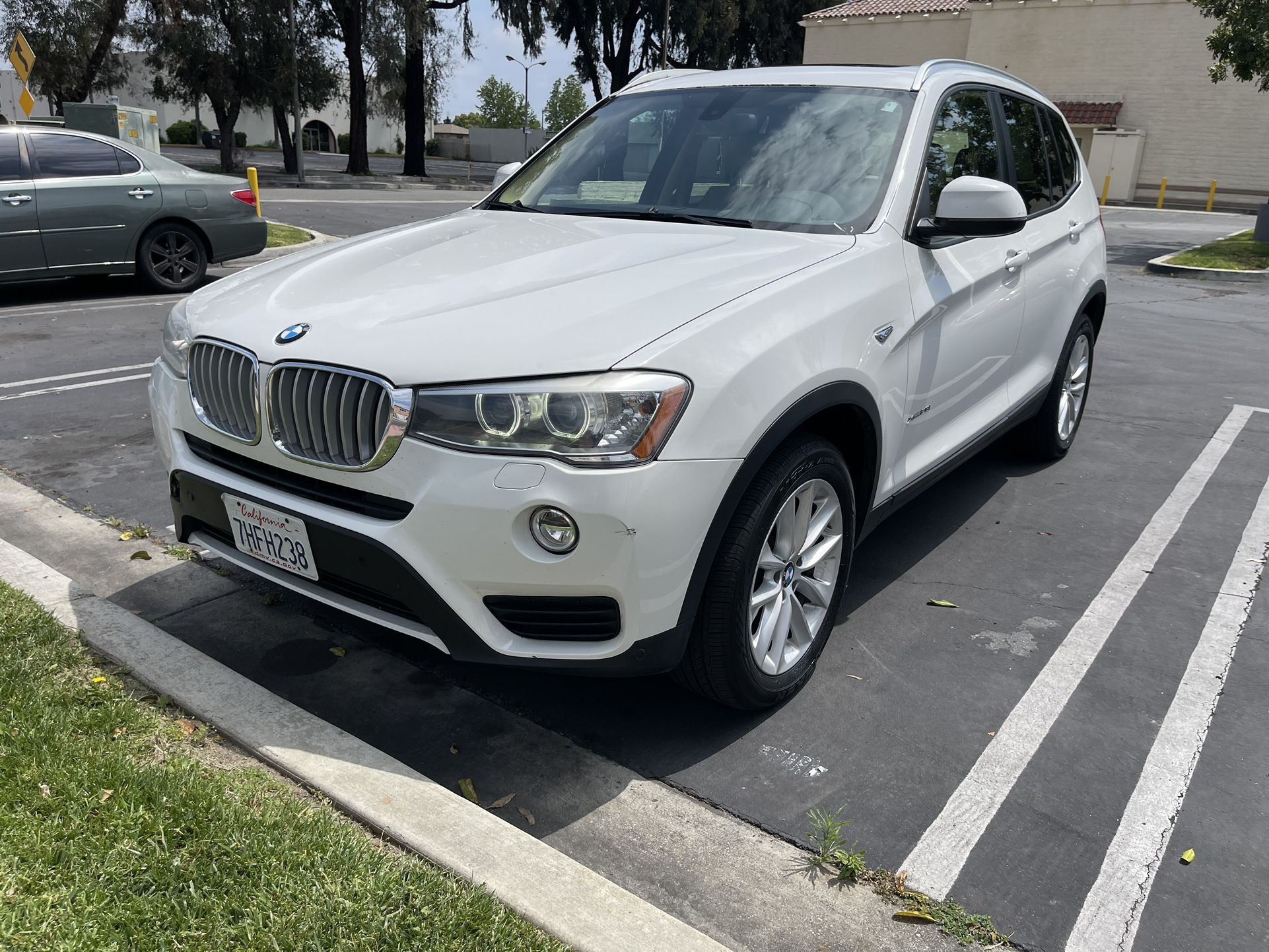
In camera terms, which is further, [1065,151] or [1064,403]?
[1064,403]

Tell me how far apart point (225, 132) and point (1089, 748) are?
35.4 metres

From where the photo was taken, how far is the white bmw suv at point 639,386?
2.52 meters

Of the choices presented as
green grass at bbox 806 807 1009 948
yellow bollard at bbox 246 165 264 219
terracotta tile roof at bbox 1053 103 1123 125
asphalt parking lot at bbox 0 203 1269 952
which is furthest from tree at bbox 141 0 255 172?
green grass at bbox 806 807 1009 948

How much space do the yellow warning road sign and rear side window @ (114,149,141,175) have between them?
5.29 metres

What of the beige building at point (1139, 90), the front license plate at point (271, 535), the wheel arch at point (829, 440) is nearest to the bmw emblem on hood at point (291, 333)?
the front license plate at point (271, 535)

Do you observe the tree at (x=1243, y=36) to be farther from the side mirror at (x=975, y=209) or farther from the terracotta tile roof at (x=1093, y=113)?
the terracotta tile roof at (x=1093, y=113)

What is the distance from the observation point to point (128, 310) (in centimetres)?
945

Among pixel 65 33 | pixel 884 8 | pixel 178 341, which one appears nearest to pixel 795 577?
pixel 178 341

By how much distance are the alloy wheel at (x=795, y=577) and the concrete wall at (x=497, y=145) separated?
205ft

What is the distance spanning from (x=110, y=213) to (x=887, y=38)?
42.3 m

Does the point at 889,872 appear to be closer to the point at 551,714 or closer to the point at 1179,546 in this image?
the point at 551,714

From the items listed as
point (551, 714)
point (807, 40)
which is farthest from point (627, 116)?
point (807, 40)

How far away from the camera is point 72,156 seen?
9.52 m

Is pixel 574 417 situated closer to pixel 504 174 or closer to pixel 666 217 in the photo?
pixel 666 217
